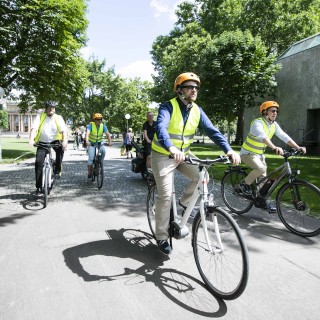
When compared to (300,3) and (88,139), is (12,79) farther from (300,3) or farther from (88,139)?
(300,3)

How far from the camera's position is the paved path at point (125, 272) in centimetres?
267

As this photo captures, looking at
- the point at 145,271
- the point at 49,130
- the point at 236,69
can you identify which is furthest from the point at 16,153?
the point at 145,271

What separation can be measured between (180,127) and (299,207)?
246cm

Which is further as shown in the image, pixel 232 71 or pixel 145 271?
pixel 232 71

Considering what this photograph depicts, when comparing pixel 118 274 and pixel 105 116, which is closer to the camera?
pixel 118 274

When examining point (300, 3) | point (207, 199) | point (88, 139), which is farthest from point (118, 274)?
point (300, 3)

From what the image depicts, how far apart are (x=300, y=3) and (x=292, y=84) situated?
417 inches

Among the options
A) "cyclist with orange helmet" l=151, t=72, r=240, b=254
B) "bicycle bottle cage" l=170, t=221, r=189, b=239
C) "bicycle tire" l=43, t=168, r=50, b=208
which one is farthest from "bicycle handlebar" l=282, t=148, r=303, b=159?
"bicycle tire" l=43, t=168, r=50, b=208

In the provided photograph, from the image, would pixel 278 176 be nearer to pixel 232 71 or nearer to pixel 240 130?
pixel 232 71

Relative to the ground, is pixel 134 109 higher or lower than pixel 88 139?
higher

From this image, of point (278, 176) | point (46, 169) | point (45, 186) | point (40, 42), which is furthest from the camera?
point (40, 42)

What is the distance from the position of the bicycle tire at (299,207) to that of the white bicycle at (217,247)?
206 centimetres

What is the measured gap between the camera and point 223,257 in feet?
9.87

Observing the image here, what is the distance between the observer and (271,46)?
31.7 metres
